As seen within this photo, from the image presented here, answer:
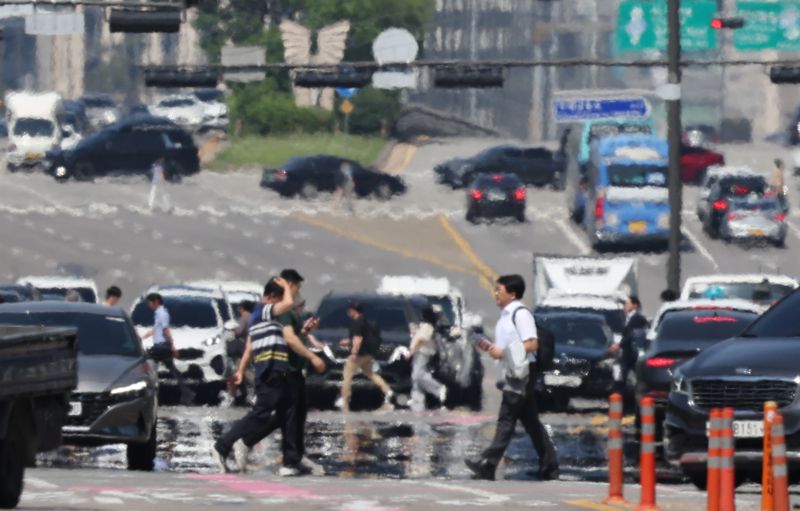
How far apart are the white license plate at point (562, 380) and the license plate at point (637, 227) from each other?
27.0 m

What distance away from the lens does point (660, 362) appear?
83.2 ft

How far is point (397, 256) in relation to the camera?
6294 centimetres

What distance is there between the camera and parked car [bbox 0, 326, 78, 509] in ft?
51.7

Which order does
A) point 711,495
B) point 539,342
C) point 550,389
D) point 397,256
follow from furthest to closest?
point 397,256 < point 550,389 < point 539,342 < point 711,495

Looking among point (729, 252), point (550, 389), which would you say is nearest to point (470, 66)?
point (550, 389)

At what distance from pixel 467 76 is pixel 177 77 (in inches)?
200

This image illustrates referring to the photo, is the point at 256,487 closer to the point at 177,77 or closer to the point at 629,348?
the point at 629,348

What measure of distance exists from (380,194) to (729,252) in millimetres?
13642

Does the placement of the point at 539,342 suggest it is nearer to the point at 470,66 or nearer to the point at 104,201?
the point at 470,66

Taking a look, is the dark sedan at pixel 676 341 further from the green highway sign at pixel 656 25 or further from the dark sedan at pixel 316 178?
the dark sedan at pixel 316 178

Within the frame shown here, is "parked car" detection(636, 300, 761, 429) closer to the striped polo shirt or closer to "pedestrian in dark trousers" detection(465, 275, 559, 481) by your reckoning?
"pedestrian in dark trousers" detection(465, 275, 559, 481)

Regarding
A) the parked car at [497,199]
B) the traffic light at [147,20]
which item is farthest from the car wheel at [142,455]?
the parked car at [497,199]

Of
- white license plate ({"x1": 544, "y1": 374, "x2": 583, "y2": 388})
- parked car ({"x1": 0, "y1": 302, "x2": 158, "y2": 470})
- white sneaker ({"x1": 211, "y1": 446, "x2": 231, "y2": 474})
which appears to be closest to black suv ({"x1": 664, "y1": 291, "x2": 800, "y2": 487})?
white sneaker ({"x1": 211, "y1": 446, "x2": 231, "y2": 474})

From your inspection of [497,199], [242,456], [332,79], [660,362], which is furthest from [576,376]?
[497,199]
